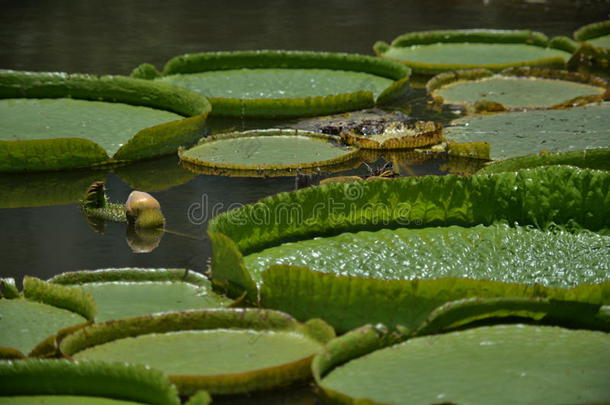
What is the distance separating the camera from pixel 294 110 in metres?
5.44

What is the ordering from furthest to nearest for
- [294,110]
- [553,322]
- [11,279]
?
[294,110], [11,279], [553,322]

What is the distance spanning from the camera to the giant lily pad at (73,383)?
2.37m

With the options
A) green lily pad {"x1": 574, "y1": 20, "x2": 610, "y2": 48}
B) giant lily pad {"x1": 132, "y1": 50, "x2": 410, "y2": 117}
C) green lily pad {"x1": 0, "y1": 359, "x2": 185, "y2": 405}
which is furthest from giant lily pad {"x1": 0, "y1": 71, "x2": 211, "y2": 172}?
green lily pad {"x1": 574, "y1": 20, "x2": 610, "y2": 48}

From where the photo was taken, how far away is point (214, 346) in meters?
2.66

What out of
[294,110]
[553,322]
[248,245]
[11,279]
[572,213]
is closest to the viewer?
[553,322]

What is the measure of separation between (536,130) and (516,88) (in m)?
1.11

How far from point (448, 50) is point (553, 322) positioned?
4.68 meters

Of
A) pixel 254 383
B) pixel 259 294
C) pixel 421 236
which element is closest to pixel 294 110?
pixel 421 236

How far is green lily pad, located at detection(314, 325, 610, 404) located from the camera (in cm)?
237

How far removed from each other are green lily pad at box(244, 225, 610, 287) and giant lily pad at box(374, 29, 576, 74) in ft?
10.9

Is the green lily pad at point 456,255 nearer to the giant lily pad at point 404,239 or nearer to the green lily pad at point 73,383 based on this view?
the giant lily pad at point 404,239

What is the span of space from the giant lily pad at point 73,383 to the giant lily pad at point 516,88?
11.4ft

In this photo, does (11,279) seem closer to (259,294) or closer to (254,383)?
(259,294)

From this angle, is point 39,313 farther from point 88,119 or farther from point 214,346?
point 88,119
